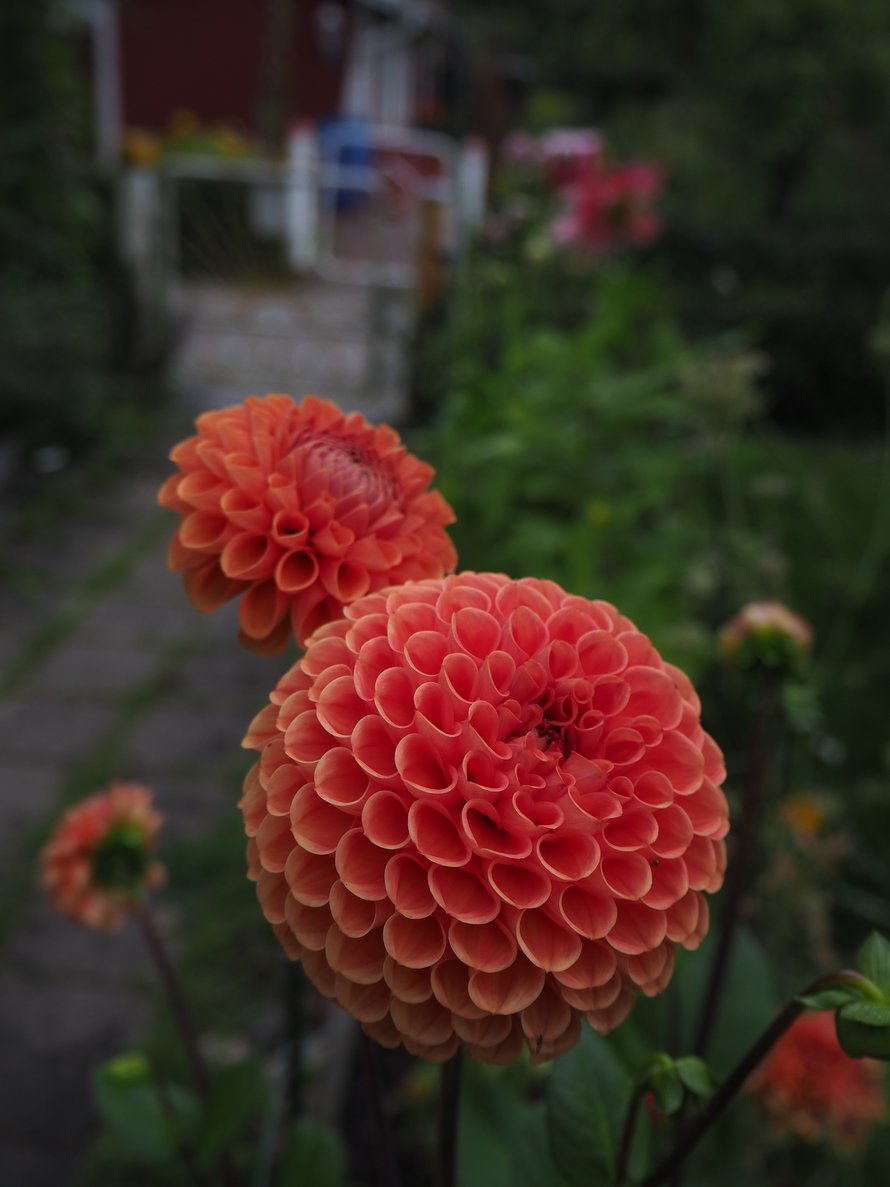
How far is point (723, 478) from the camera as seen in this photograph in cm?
165

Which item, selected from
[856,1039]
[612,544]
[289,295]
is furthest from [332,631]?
[289,295]

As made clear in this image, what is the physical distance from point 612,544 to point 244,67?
885 cm

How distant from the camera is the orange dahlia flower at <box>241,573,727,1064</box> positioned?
1.24 ft

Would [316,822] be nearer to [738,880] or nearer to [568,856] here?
[568,856]

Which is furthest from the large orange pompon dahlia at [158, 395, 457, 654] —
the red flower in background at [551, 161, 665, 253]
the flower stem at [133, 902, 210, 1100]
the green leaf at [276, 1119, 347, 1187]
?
the red flower in background at [551, 161, 665, 253]

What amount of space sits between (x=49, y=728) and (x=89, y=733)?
106mm

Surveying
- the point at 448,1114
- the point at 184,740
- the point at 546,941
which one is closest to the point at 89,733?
the point at 184,740

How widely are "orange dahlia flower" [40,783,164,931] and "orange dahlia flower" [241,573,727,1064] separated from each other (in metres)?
0.47

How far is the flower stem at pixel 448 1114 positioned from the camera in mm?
448

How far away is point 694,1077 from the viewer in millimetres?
458

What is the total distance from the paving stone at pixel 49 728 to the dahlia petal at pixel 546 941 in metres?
2.18

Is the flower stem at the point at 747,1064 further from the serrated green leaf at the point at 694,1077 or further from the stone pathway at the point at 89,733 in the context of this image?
the stone pathway at the point at 89,733

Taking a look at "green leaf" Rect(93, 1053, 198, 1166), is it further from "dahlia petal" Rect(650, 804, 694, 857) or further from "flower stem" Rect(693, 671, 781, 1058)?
"dahlia petal" Rect(650, 804, 694, 857)

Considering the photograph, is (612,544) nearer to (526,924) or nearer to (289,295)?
(526,924)
